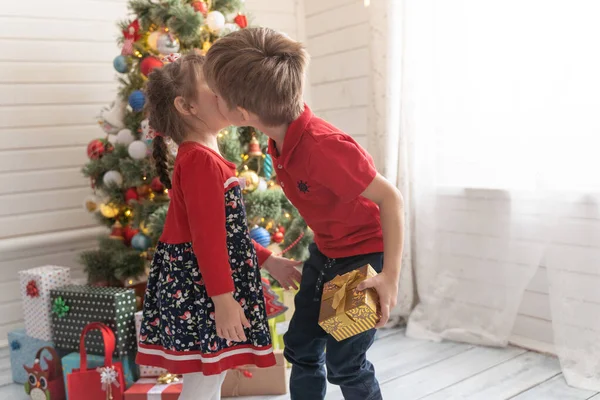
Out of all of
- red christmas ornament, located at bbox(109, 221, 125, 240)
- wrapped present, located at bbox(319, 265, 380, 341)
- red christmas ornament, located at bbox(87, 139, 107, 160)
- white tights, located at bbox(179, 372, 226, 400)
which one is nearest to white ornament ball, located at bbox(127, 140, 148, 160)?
red christmas ornament, located at bbox(87, 139, 107, 160)

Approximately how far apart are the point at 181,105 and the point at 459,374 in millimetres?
1331

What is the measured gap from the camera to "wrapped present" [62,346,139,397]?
2.04 m

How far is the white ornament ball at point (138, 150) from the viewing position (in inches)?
91.7

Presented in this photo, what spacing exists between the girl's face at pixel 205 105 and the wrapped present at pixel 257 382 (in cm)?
89

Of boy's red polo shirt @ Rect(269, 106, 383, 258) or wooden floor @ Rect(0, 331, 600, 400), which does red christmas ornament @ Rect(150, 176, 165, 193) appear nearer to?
wooden floor @ Rect(0, 331, 600, 400)

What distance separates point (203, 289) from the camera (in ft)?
4.79

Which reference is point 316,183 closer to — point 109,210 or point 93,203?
point 109,210

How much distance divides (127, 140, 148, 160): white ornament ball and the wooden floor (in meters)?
0.92

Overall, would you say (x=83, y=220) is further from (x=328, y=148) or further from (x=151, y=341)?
(x=328, y=148)

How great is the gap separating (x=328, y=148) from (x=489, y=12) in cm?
128

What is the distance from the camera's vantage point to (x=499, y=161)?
2.31 metres

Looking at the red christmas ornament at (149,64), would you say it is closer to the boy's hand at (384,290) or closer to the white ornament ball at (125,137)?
the white ornament ball at (125,137)

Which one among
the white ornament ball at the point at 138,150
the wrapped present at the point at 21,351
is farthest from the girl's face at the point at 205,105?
the wrapped present at the point at 21,351

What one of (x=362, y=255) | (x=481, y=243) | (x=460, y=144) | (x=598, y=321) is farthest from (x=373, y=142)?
(x=362, y=255)
